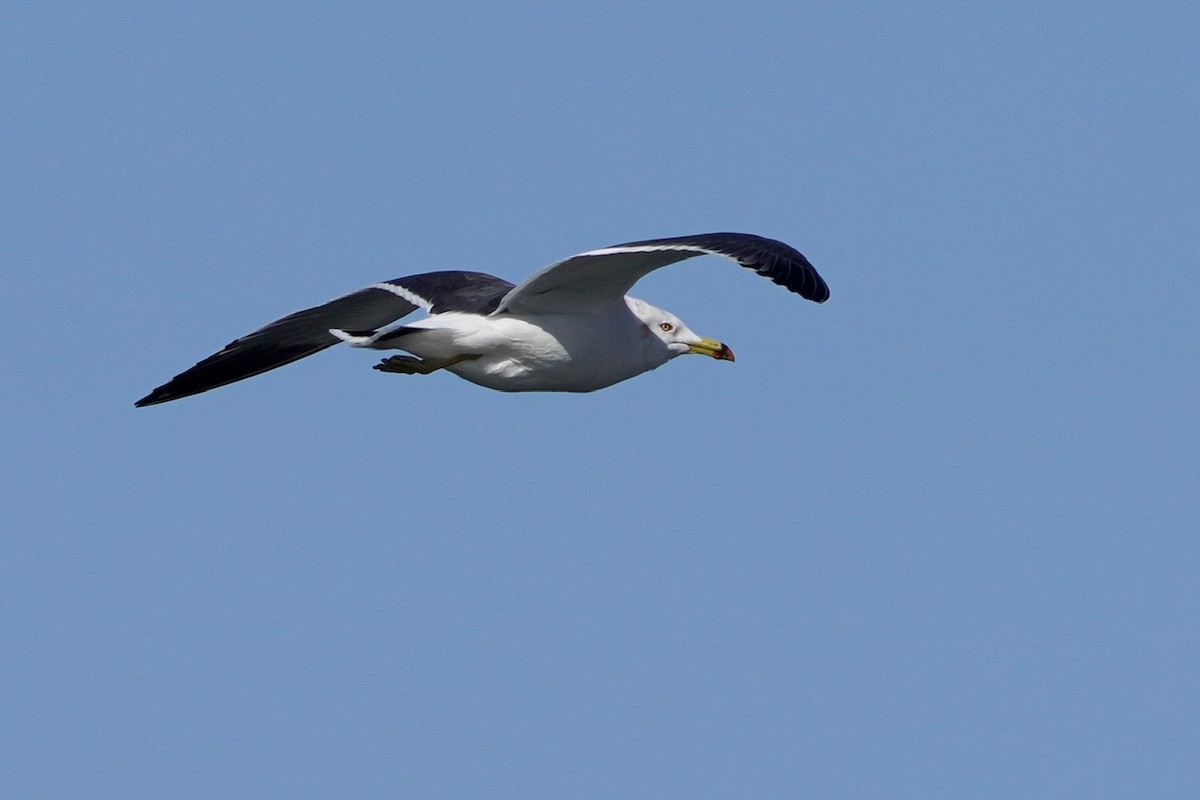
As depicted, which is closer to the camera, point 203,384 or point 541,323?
point 541,323

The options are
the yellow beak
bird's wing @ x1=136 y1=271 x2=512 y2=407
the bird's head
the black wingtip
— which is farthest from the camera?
the black wingtip

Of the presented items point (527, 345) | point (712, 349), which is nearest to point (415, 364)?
point (527, 345)

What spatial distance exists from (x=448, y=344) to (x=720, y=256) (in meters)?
2.42

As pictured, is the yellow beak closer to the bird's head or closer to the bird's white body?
the bird's head

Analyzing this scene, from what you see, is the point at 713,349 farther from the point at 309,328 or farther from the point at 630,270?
the point at 309,328

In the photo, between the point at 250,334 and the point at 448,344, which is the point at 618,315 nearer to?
the point at 448,344

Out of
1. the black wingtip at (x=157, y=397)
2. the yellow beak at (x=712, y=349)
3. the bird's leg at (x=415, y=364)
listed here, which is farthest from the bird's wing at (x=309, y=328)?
the yellow beak at (x=712, y=349)

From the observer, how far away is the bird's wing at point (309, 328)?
15.7m

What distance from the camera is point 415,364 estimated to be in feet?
47.3

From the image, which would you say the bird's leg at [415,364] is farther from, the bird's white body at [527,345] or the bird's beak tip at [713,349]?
the bird's beak tip at [713,349]

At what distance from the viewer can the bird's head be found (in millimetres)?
15453

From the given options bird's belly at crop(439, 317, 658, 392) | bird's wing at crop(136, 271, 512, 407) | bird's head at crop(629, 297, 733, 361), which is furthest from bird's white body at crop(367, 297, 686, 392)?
bird's wing at crop(136, 271, 512, 407)

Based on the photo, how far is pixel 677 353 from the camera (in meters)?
15.8

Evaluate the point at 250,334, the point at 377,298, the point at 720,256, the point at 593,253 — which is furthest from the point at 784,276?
the point at 250,334
